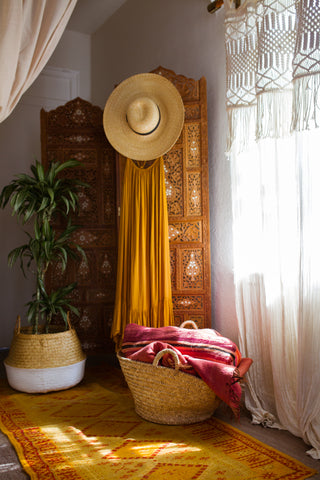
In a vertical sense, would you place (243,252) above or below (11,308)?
above

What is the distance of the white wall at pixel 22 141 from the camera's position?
4.19m

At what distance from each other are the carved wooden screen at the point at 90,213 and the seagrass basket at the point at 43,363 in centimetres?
46

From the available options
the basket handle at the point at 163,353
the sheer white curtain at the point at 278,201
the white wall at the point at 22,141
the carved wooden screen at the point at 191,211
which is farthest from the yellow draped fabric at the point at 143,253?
the white wall at the point at 22,141

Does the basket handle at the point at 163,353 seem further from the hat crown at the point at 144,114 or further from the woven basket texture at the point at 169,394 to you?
the hat crown at the point at 144,114

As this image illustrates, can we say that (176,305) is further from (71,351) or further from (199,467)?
(199,467)

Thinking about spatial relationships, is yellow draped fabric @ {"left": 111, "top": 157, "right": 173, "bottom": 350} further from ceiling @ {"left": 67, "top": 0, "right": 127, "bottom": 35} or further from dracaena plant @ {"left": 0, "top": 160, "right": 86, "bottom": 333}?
ceiling @ {"left": 67, "top": 0, "right": 127, "bottom": 35}

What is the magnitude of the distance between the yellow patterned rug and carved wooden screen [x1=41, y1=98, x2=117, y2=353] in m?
0.87

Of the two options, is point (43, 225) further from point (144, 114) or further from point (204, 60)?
point (204, 60)

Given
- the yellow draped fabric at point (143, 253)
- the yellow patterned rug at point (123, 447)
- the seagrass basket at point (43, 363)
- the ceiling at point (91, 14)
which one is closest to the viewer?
the yellow patterned rug at point (123, 447)

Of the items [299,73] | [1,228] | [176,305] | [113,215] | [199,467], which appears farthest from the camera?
[1,228]

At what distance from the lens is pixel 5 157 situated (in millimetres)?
4230

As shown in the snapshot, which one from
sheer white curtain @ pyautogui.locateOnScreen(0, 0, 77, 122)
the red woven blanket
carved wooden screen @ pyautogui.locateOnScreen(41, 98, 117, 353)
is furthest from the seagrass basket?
sheer white curtain @ pyautogui.locateOnScreen(0, 0, 77, 122)

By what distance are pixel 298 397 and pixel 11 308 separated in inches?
114

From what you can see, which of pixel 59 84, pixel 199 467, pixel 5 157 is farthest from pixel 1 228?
pixel 199 467
